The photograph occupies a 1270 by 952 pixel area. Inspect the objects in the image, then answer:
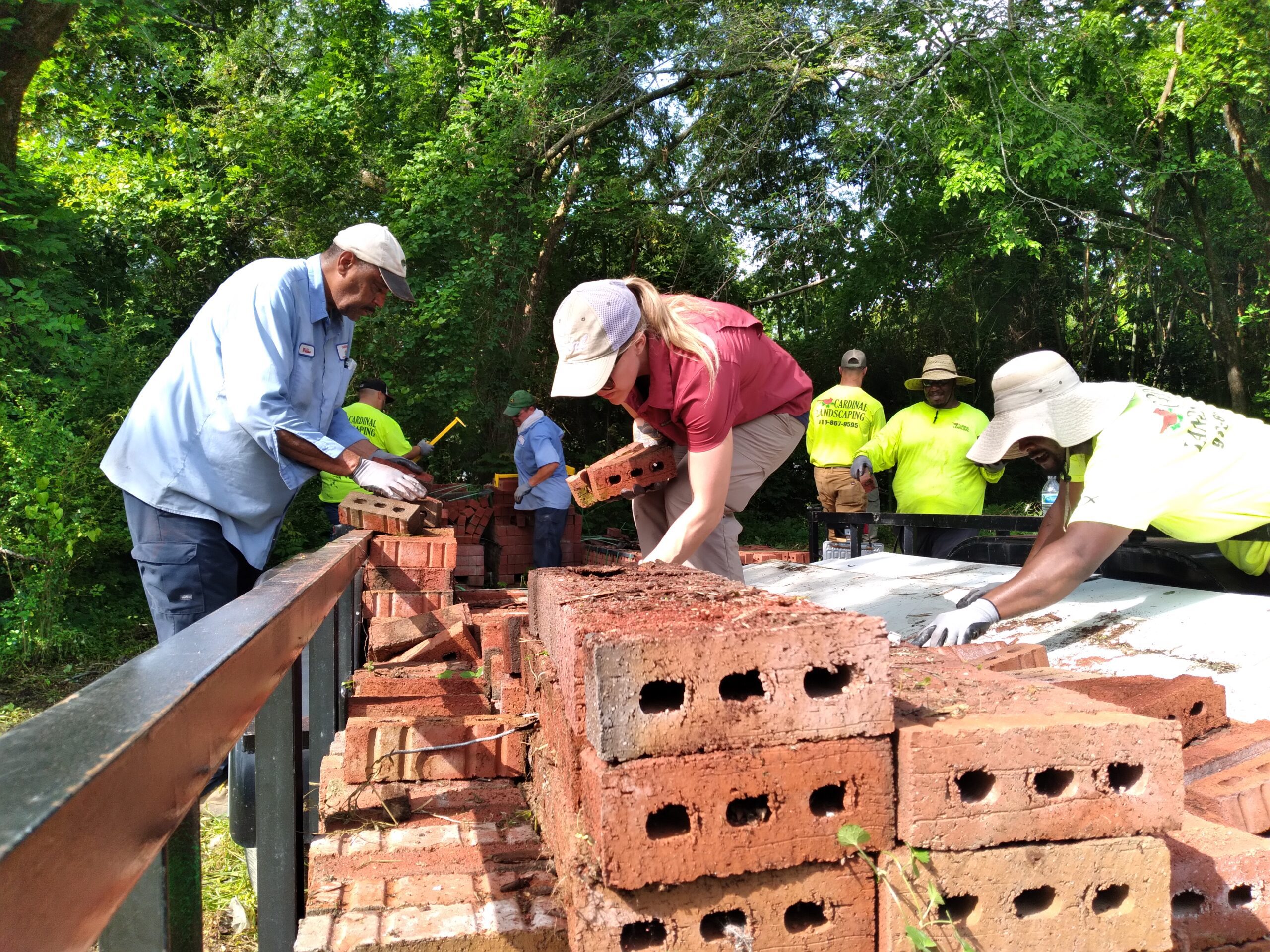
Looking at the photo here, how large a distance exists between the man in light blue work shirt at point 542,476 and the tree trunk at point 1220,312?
9.90 meters

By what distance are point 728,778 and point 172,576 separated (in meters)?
2.19

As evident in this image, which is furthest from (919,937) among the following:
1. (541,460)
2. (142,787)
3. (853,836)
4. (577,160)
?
(577,160)

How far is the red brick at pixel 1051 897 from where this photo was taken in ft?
5.03

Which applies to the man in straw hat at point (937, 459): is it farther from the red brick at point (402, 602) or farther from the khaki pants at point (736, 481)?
the red brick at point (402, 602)

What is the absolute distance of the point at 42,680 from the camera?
24.2 ft

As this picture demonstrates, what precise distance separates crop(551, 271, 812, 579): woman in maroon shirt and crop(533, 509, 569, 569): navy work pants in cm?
587

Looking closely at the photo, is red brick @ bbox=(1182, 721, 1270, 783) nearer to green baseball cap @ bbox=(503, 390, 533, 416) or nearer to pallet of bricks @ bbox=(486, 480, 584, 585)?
green baseball cap @ bbox=(503, 390, 533, 416)

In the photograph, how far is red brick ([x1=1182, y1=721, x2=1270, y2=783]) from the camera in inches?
94.5

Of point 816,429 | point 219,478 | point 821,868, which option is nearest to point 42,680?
point 219,478

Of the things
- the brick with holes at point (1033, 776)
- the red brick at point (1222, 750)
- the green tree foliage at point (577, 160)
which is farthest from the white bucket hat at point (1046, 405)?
the green tree foliage at point (577, 160)

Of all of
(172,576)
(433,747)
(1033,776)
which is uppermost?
(172,576)

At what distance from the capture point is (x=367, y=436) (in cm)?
799

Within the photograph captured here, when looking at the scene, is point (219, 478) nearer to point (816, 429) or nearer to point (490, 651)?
point (490, 651)

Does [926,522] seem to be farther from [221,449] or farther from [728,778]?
[728,778]
